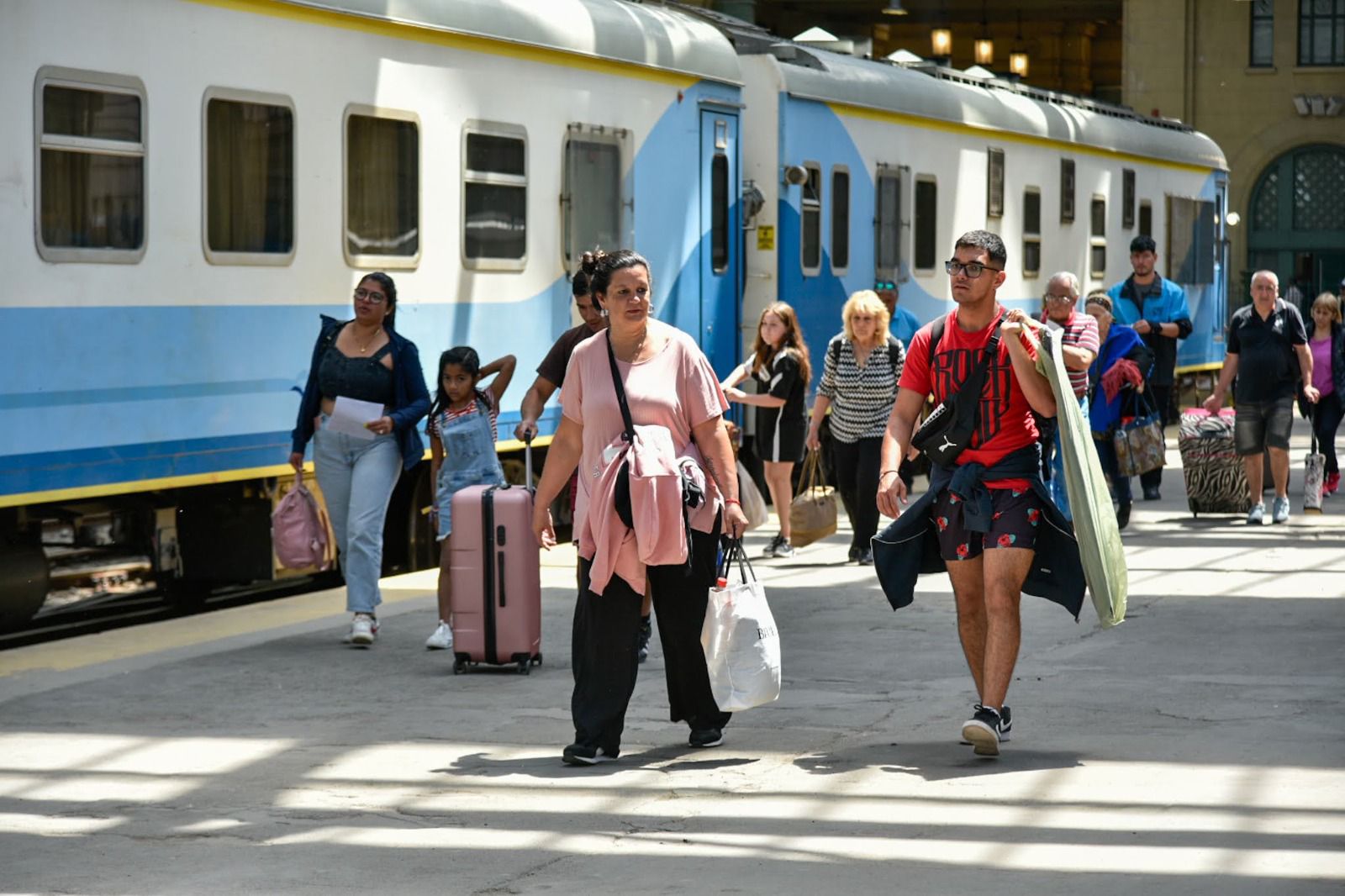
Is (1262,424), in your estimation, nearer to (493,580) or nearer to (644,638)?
(644,638)

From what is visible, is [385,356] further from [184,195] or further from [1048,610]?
[1048,610]

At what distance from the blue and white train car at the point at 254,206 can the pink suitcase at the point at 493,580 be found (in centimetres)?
199

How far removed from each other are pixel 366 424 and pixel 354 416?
0.24 feet

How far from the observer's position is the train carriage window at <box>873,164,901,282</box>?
19.2 m

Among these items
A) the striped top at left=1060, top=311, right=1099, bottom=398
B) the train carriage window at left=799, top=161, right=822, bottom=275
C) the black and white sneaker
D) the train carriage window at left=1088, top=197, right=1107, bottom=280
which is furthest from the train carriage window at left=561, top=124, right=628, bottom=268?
the train carriage window at left=1088, top=197, right=1107, bottom=280

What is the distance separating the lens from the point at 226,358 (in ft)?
37.2

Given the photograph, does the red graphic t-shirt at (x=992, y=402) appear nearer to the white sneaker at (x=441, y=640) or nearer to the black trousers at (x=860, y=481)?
the white sneaker at (x=441, y=640)

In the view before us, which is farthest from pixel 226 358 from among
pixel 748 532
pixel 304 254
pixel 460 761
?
pixel 748 532

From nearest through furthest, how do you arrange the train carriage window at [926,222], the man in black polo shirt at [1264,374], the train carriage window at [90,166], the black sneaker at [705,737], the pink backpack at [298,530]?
1. the black sneaker at [705,737]
2. the train carriage window at [90,166]
3. the pink backpack at [298,530]
4. the man in black polo shirt at [1264,374]
5. the train carriage window at [926,222]

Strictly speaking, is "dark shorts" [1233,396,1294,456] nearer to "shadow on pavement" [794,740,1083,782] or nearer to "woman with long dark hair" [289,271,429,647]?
"woman with long dark hair" [289,271,429,647]

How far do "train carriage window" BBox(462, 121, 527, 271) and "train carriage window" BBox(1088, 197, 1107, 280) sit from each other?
40.0 ft

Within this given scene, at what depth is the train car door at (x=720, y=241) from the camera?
53.5 ft

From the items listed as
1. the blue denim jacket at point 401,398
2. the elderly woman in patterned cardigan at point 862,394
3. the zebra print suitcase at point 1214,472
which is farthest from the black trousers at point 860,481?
the blue denim jacket at point 401,398

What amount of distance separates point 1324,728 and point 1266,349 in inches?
296
